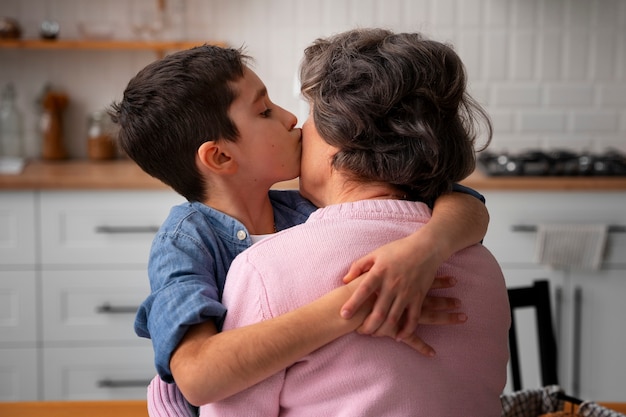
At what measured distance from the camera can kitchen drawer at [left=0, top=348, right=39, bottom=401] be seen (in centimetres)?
346

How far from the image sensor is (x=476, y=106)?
4.47ft

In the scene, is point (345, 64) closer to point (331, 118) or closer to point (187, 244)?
point (331, 118)

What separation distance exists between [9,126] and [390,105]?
3048 millimetres

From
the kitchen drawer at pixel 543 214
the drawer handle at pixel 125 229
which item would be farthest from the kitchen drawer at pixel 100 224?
the kitchen drawer at pixel 543 214

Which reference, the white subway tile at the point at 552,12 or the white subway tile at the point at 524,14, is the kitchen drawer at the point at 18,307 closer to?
the white subway tile at the point at 524,14

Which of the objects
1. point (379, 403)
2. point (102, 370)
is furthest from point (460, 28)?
point (379, 403)

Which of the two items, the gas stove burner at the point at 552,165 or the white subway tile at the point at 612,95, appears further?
the white subway tile at the point at 612,95

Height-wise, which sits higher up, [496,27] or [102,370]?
[496,27]

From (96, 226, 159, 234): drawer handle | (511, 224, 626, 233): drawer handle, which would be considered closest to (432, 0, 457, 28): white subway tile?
(511, 224, 626, 233): drawer handle

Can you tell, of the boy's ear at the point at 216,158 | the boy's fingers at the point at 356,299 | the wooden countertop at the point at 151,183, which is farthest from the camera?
the wooden countertop at the point at 151,183

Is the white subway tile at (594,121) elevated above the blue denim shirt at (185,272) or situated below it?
below

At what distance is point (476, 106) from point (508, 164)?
219cm

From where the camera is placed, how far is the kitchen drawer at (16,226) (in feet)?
11.1

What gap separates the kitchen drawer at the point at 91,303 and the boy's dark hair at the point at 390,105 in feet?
7.45
